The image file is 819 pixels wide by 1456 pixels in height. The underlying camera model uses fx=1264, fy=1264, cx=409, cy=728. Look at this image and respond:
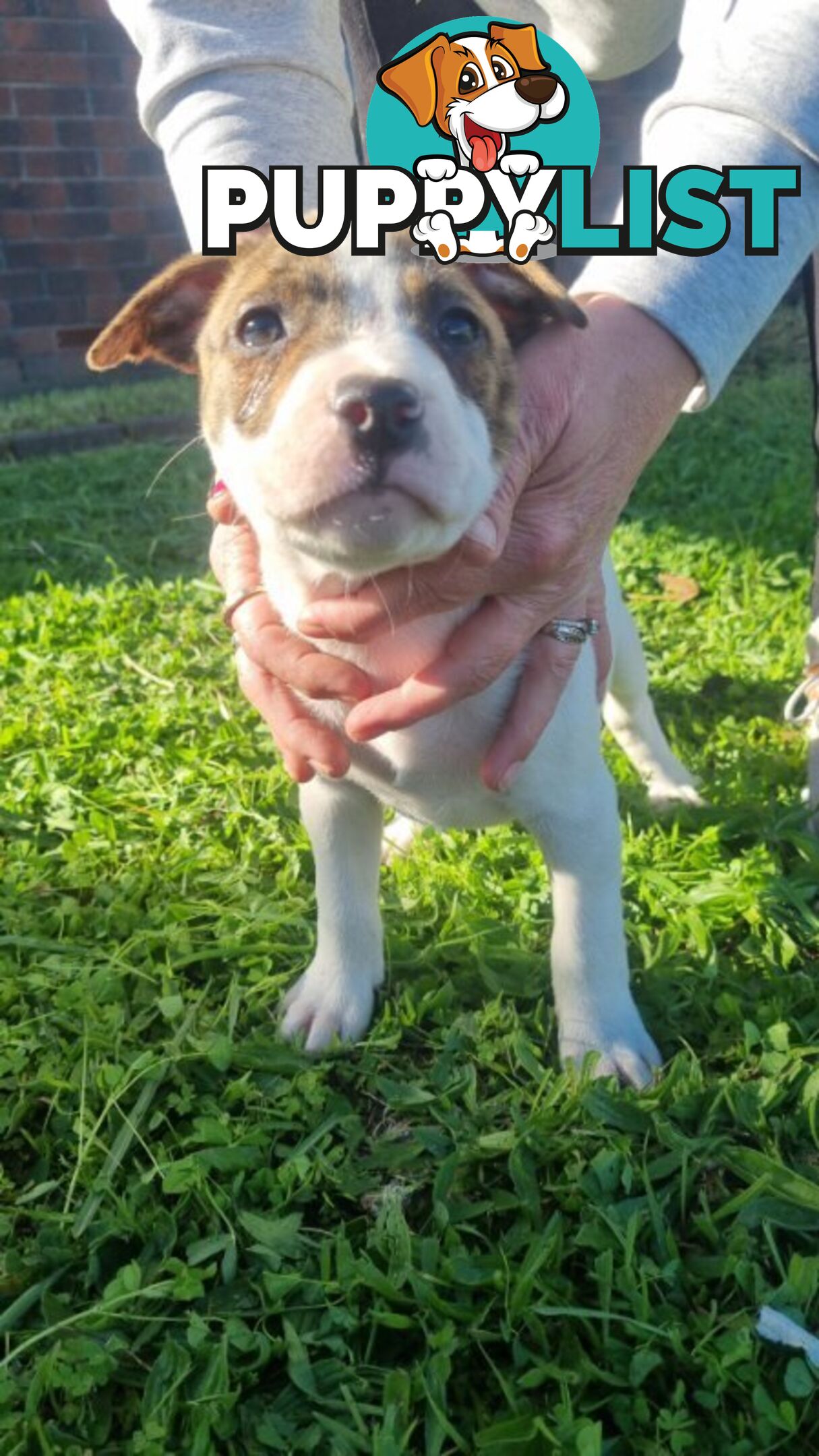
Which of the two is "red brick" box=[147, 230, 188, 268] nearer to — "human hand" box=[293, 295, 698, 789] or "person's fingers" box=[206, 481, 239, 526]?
"person's fingers" box=[206, 481, 239, 526]

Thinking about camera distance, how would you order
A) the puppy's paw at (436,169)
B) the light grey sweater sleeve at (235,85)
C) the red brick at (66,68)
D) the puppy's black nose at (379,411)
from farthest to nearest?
the red brick at (66,68)
the light grey sweater sleeve at (235,85)
the puppy's paw at (436,169)
the puppy's black nose at (379,411)

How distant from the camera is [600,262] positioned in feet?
6.39

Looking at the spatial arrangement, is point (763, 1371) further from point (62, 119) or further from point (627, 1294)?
point (62, 119)

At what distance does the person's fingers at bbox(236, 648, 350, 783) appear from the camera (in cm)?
186

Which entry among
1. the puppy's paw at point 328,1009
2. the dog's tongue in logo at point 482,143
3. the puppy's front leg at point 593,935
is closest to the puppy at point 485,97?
the dog's tongue in logo at point 482,143

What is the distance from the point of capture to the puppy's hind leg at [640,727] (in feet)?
8.70

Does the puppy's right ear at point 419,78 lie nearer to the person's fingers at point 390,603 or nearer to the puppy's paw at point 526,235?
the puppy's paw at point 526,235

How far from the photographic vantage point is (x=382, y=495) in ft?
4.63

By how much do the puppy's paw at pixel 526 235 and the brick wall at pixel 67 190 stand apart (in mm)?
5065

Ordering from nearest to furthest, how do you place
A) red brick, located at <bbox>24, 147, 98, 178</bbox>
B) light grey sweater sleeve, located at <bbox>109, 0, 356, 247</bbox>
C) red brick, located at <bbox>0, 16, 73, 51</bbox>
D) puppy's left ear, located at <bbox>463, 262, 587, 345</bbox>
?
1. puppy's left ear, located at <bbox>463, 262, 587, 345</bbox>
2. light grey sweater sleeve, located at <bbox>109, 0, 356, 247</bbox>
3. red brick, located at <bbox>0, 16, 73, 51</bbox>
4. red brick, located at <bbox>24, 147, 98, 178</bbox>

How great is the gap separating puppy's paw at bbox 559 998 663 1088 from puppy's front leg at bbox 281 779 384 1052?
13.5 inches

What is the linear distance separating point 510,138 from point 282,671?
3.10ft

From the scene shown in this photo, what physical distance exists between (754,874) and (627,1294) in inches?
37.7

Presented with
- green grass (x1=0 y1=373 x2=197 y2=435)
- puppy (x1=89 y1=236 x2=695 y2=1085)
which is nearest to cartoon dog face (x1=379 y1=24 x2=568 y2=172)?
puppy (x1=89 y1=236 x2=695 y2=1085)
